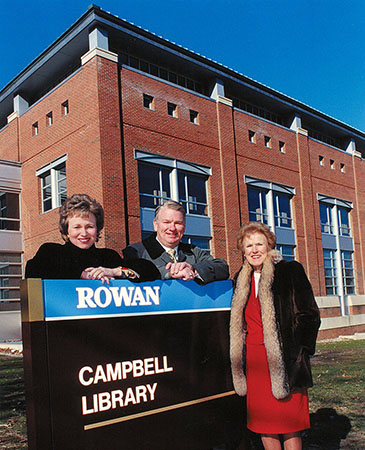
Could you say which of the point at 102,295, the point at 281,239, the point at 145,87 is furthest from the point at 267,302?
the point at 281,239

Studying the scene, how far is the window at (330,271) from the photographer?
2762 centimetres

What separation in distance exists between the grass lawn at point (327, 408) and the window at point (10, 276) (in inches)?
381

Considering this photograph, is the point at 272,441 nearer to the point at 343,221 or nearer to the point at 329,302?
the point at 329,302

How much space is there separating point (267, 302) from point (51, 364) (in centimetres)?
152

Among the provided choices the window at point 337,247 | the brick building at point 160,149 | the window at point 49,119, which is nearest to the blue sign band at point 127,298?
the brick building at point 160,149

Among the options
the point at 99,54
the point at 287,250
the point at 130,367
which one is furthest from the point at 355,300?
the point at 130,367

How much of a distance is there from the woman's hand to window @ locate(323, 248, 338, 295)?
85.7 feet

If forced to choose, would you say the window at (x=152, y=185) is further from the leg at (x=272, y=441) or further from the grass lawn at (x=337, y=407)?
the leg at (x=272, y=441)

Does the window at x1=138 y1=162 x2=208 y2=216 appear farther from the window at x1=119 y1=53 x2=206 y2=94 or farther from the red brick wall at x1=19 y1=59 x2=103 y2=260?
the window at x1=119 y1=53 x2=206 y2=94

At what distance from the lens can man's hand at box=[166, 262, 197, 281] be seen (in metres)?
3.10

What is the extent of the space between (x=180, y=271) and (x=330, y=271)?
87.2 feet

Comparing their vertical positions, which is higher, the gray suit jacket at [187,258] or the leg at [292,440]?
the gray suit jacket at [187,258]

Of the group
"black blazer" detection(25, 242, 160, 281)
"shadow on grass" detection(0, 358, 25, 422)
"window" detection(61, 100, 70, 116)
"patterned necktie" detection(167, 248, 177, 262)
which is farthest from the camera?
"window" detection(61, 100, 70, 116)

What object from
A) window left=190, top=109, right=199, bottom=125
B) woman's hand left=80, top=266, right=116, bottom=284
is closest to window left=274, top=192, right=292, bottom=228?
window left=190, top=109, right=199, bottom=125
